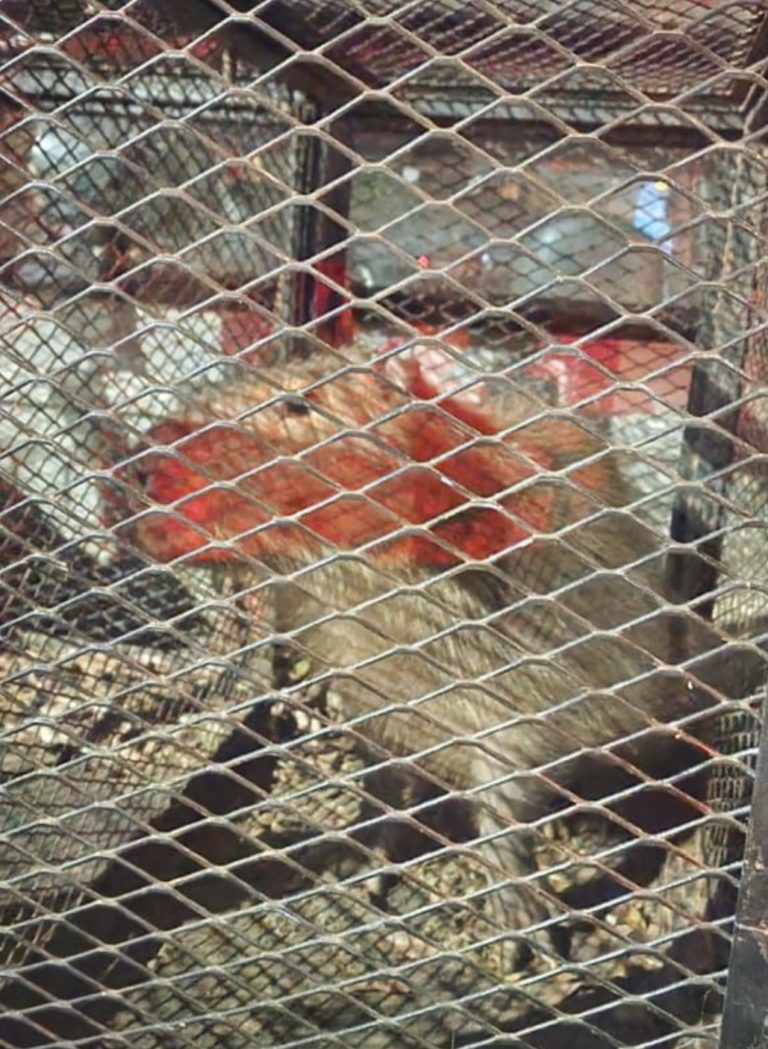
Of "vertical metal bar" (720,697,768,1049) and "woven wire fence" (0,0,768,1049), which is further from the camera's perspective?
"woven wire fence" (0,0,768,1049)

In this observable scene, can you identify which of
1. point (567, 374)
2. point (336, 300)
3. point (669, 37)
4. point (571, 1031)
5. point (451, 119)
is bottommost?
point (571, 1031)

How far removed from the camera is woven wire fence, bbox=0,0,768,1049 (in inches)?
48.9

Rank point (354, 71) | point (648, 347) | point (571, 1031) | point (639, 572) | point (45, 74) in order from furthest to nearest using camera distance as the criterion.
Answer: point (648, 347) → point (354, 71) → point (45, 74) → point (639, 572) → point (571, 1031)

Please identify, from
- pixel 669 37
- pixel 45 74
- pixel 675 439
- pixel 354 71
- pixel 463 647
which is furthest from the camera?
pixel 675 439

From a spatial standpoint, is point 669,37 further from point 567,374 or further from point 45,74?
point 567,374

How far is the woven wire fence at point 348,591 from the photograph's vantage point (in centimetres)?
124

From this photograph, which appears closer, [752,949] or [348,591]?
[752,949]

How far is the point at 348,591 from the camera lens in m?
1.90

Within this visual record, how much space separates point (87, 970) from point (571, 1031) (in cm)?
73

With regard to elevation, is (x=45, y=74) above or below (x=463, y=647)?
above

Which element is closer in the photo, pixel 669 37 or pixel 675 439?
pixel 669 37

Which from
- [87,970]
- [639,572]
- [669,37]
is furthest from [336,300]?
[669,37]

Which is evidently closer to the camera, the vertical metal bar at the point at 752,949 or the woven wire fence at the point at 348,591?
the vertical metal bar at the point at 752,949

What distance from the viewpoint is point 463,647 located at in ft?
6.02
